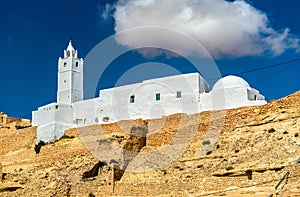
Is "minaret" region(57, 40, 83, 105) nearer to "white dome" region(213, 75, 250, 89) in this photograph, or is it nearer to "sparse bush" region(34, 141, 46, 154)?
"sparse bush" region(34, 141, 46, 154)

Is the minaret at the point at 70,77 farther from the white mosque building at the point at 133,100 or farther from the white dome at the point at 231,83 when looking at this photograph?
the white dome at the point at 231,83

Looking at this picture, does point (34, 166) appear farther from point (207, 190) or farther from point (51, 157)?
point (207, 190)

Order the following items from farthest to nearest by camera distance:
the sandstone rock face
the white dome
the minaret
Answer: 1. the minaret
2. the white dome
3. the sandstone rock face

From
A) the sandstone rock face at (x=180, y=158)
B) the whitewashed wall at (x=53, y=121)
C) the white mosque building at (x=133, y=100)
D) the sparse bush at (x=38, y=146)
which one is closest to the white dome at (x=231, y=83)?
the white mosque building at (x=133, y=100)

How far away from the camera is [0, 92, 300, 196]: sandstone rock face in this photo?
2605 centimetres

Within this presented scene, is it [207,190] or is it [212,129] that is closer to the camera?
[207,190]

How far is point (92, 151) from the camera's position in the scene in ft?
115

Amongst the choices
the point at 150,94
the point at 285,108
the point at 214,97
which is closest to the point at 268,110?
the point at 285,108

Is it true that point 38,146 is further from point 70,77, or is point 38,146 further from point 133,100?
point 133,100

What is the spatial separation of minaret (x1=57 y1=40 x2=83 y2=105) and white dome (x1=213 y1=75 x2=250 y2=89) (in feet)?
46.3

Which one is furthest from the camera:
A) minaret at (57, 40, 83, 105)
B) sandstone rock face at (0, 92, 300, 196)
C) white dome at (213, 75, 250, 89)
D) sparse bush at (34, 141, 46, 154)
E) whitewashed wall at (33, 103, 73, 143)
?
minaret at (57, 40, 83, 105)

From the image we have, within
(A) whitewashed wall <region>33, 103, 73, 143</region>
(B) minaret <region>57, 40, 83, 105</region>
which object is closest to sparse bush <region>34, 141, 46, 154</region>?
(A) whitewashed wall <region>33, 103, 73, 143</region>

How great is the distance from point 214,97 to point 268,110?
586cm

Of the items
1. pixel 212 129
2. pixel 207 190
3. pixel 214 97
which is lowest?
pixel 207 190
